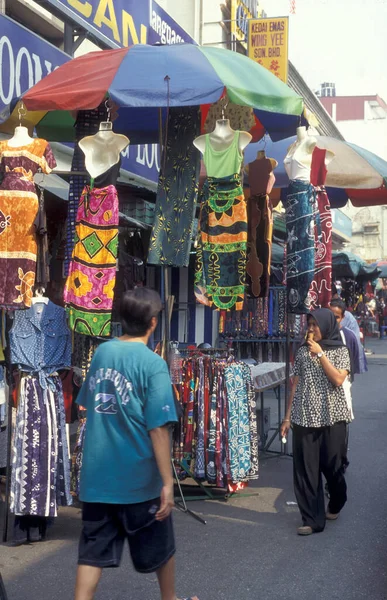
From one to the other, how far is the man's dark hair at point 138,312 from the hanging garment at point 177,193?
253 centimetres

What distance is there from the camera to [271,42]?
1962cm

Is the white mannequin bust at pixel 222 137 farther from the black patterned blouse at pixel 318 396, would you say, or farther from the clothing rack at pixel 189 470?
the clothing rack at pixel 189 470

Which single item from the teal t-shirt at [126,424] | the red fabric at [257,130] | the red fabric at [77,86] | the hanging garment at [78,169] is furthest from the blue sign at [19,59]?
the teal t-shirt at [126,424]

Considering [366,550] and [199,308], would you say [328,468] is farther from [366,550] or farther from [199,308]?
[199,308]

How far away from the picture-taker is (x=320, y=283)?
651 cm

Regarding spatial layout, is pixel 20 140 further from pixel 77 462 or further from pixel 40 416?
pixel 77 462

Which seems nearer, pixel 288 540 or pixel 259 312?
pixel 288 540

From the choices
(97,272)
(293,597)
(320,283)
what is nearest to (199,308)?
(320,283)

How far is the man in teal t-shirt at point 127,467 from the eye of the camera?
3.48 metres

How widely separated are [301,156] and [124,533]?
3.80 meters

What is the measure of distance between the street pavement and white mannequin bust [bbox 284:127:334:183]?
9.29 feet

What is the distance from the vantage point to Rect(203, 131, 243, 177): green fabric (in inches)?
239

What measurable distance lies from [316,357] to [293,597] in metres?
1.93

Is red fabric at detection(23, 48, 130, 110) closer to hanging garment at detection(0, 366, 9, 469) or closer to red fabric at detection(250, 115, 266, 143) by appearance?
red fabric at detection(250, 115, 266, 143)
